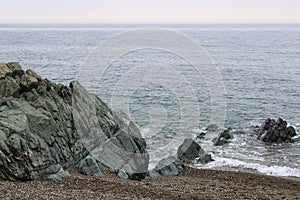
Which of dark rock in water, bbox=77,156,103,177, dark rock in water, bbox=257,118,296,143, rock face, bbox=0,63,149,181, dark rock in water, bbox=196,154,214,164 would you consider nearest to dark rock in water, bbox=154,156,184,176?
rock face, bbox=0,63,149,181

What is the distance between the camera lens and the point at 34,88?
2238cm

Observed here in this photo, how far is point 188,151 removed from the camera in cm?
2934

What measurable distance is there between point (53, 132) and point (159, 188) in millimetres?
7182

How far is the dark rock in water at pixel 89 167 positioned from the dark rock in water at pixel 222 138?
49.4 feet

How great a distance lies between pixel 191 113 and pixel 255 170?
1558 cm

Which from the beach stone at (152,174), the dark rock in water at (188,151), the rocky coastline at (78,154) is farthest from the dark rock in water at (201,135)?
the beach stone at (152,174)

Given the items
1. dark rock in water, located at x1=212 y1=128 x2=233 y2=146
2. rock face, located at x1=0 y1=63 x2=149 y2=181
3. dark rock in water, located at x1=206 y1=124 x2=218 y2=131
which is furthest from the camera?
dark rock in water, located at x1=206 y1=124 x2=218 y2=131

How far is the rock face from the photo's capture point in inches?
715

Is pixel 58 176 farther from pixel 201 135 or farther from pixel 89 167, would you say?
pixel 201 135

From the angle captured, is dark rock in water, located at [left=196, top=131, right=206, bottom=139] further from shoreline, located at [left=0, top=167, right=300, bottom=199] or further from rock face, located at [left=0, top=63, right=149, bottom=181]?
shoreline, located at [left=0, top=167, right=300, bottom=199]

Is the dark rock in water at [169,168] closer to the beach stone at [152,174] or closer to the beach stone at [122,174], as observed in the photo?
the beach stone at [152,174]

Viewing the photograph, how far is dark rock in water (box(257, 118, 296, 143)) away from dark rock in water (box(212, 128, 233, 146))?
2.90 metres

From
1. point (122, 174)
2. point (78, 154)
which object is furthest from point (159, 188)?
point (78, 154)

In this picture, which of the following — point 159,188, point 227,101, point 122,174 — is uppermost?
point 159,188
